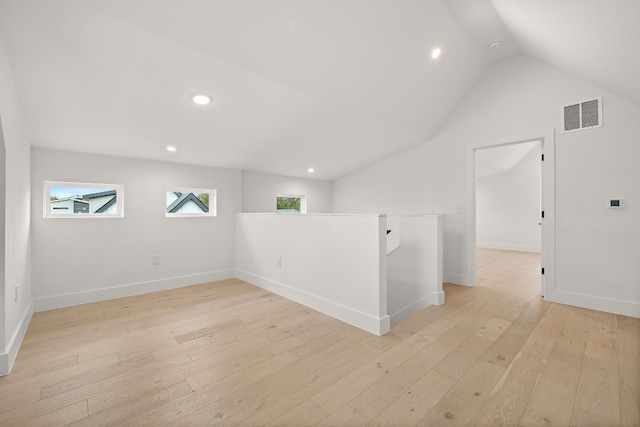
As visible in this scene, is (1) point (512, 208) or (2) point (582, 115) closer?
(2) point (582, 115)

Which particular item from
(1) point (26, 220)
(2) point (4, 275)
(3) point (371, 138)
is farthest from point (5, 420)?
(3) point (371, 138)

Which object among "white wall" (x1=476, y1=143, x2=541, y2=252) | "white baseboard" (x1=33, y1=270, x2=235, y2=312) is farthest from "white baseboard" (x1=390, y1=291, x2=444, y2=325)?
"white wall" (x1=476, y1=143, x2=541, y2=252)

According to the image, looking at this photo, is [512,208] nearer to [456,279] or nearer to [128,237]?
[456,279]

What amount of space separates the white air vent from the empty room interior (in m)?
0.02

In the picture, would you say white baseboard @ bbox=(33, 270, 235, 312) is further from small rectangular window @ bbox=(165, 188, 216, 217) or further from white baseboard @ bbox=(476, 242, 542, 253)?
white baseboard @ bbox=(476, 242, 542, 253)

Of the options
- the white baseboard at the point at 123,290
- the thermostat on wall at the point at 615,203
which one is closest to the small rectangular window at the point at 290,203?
the white baseboard at the point at 123,290

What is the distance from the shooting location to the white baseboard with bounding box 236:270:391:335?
8.06 ft

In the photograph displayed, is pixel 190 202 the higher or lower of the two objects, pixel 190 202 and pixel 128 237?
the higher

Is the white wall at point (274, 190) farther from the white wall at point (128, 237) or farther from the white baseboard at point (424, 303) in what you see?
the white baseboard at point (424, 303)

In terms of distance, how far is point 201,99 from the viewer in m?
2.61

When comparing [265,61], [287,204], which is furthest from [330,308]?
[287,204]

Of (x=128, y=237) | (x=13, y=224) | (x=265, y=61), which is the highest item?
(x=265, y=61)

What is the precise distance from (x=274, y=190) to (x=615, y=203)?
4684 mm

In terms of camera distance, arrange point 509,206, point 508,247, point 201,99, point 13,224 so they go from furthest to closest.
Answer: point 509,206 → point 508,247 → point 201,99 → point 13,224
